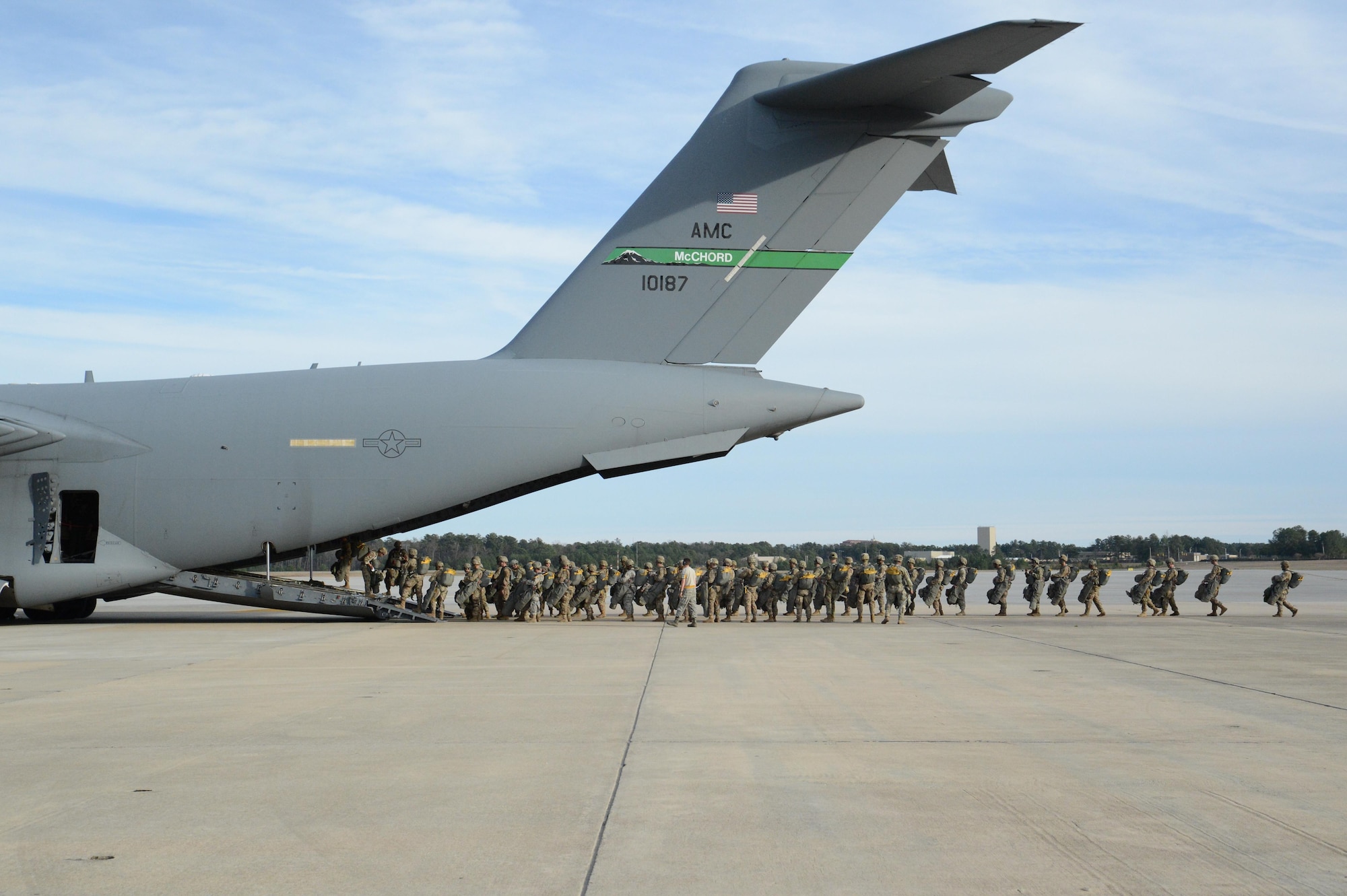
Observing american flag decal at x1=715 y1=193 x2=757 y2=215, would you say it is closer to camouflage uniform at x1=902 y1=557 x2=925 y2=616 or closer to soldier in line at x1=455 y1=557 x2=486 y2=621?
soldier in line at x1=455 y1=557 x2=486 y2=621

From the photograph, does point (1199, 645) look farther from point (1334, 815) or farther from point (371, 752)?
point (371, 752)

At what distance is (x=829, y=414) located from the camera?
14.9 m

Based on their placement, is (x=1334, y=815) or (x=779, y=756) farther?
(x=779, y=756)

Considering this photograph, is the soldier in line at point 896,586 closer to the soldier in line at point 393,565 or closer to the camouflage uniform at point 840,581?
the camouflage uniform at point 840,581

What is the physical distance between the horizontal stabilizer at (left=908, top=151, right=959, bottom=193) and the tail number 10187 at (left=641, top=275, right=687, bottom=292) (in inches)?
129

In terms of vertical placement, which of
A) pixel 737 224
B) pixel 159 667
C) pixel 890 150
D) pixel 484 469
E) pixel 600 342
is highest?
pixel 890 150

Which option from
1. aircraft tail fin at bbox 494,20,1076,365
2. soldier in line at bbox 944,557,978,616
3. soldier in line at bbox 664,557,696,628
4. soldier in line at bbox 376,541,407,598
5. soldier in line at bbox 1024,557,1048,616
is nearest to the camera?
aircraft tail fin at bbox 494,20,1076,365

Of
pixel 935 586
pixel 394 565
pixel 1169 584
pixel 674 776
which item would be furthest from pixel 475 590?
pixel 674 776

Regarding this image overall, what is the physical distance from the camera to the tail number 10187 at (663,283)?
588 inches

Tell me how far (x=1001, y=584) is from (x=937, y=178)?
839 centimetres

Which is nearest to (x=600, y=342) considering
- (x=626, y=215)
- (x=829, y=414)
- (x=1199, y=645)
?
(x=626, y=215)

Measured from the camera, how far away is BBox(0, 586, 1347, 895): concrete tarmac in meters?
3.80

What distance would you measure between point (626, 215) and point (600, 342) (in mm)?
1747

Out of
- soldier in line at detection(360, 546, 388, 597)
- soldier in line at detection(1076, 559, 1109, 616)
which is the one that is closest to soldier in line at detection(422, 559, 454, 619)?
soldier in line at detection(360, 546, 388, 597)
